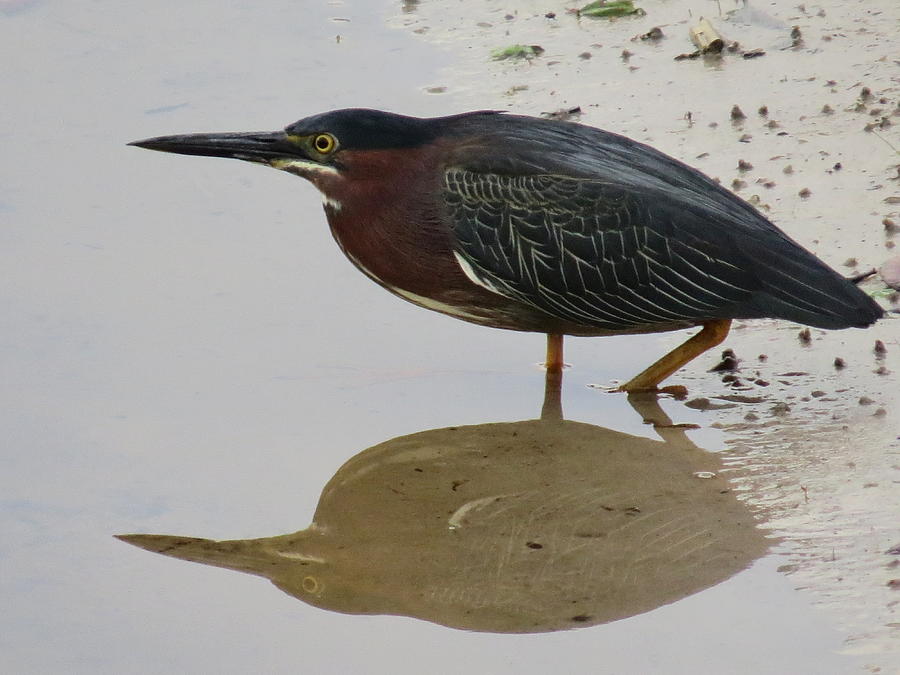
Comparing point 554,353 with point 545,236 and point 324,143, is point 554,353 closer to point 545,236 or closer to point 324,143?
point 545,236

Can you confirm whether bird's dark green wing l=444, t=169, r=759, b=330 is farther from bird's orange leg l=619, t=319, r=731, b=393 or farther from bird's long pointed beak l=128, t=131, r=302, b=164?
bird's long pointed beak l=128, t=131, r=302, b=164

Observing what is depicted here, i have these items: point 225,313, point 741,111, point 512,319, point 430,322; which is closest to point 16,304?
point 225,313

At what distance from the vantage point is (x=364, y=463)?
577cm

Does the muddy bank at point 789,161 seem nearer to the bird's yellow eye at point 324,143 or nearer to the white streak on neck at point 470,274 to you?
the white streak on neck at point 470,274

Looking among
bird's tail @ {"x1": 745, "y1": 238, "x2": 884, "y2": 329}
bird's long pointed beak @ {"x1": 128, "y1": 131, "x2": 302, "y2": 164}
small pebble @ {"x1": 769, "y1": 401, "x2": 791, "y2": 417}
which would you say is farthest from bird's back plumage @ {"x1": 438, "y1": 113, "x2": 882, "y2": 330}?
bird's long pointed beak @ {"x1": 128, "y1": 131, "x2": 302, "y2": 164}

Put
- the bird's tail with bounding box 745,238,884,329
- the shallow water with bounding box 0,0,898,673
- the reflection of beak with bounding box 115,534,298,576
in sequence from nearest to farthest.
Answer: the shallow water with bounding box 0,0,898,673 < the reflection of beak with bounding box 115,534,298,576 < the bird's tail with bounding box 745,238,884,329

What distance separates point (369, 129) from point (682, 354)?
5.06 ft

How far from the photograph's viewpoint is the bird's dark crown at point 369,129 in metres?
5.89

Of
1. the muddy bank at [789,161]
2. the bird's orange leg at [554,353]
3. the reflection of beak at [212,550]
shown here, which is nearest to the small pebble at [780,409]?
the muddy bank at [789,161]

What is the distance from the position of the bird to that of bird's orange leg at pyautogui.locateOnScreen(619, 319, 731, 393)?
17 cm

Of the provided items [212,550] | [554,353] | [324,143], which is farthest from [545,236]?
[212,550]

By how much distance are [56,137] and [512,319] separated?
3.51 m

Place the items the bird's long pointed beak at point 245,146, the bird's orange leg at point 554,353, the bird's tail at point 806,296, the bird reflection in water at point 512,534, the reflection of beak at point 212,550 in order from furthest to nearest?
1. the bird's orange leg at point 554,353
2. the bird's long pointed beak at point 245,146
3. the bird's tail at point 806,296
4. the reflection of beak at point 212,550
5. the bird reflection in water at point 512,534

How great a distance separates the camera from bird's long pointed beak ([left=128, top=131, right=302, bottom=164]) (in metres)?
6.04
